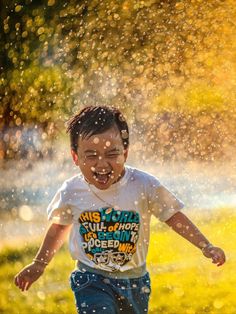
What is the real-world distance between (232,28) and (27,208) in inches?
96.6

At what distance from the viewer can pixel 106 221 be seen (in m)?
3.54

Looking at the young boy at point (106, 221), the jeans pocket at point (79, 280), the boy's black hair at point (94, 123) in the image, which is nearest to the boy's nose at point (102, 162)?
the young boy at point (106, 221)

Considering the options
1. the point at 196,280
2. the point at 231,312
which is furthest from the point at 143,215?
the point at 196,280

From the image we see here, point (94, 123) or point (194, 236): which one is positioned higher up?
point (94, 123)

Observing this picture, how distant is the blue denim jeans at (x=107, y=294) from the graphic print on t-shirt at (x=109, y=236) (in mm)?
69

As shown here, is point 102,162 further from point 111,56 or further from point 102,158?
point 111,56

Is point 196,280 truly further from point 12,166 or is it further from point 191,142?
point 191,142


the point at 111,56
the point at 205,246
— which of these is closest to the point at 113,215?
the point at 205,246

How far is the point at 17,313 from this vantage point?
5344 millimetres

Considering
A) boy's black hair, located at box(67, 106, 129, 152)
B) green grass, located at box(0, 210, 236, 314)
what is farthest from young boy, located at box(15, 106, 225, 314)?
green grass, located at box(0, 210, 236, 314)

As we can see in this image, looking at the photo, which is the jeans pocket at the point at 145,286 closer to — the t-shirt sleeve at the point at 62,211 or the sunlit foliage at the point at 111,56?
the t-shirt sleeve at the point at 62,211

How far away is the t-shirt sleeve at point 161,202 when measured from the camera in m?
3.68

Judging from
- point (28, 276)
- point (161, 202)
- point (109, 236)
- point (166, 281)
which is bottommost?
point (166, 281)

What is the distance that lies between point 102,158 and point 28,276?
0.58m
